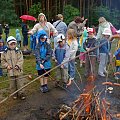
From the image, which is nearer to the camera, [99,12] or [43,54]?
[43,54]

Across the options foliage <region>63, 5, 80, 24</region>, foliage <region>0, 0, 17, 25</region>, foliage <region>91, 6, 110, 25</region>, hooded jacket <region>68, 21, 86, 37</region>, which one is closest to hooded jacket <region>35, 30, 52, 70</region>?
hooded jacket <region>68, 21, 86, 37</region>

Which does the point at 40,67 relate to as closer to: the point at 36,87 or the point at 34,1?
the point at 36,87

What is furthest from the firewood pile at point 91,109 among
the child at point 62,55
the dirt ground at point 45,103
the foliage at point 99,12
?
the foliage at point 99,12

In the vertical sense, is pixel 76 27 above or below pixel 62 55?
above

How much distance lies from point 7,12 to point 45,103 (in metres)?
19.0

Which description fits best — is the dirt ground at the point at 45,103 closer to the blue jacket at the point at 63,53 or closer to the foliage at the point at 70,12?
the blue jacket at the point at 63,53

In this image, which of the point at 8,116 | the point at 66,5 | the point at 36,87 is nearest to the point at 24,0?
the point at 66,5

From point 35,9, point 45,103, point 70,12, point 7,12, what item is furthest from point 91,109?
point 7,12

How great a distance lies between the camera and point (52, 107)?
552cm

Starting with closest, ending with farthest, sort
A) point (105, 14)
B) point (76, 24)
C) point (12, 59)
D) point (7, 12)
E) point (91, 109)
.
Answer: point (91, 109)
point (12, 59)
point (76, 24)
point (105, 14)
point (7, 12)

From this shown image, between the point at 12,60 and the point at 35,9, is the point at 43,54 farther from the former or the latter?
the point at 35,9

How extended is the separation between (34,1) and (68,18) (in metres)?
4.59

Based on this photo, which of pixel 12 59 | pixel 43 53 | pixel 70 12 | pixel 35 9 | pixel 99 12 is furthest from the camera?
pixel 35 9

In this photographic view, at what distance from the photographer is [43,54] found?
631 cm
